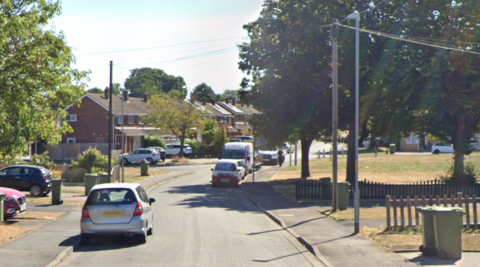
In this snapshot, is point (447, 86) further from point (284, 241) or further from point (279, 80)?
point (284, 241)

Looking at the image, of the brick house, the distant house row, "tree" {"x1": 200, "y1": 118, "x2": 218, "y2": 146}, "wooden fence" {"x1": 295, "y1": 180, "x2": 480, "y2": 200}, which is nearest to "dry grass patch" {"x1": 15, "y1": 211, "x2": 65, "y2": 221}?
"wooden fence" {"x1": 295, "y1": 180, "x2": 480, "y2": 200}

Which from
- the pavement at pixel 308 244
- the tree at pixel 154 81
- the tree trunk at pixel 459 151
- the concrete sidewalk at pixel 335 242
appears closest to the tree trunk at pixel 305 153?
the tree trunk at pixel 459 151

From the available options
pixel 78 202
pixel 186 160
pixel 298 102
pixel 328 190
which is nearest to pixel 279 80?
pixel 298 102

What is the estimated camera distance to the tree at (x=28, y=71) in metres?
14.8

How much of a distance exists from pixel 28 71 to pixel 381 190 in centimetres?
1728

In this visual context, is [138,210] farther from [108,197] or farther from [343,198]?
[343,198]

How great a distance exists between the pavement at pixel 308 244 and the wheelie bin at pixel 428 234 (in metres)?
0.20

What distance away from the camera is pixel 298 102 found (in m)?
32.5

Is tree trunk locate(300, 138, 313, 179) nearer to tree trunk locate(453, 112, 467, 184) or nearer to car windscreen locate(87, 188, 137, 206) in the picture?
tree trunk locate(453, 112, 467, 184)

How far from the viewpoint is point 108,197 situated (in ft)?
49.2

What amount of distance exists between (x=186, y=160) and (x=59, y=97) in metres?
45.7

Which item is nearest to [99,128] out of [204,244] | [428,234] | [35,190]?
[35,190]

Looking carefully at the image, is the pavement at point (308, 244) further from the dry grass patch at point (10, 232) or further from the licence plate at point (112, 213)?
the licence plate at point (112, 213)

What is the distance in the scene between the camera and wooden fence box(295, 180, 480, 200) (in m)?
26.8
